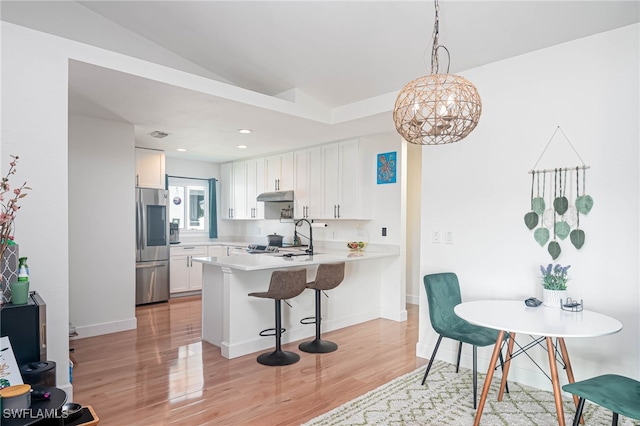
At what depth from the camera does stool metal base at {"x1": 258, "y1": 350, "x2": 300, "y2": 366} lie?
11.4 ft

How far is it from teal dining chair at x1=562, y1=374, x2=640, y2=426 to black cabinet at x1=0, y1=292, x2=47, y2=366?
272cm

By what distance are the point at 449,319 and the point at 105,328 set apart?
3678 millimetres

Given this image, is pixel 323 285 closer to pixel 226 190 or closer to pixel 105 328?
pixel 105 328

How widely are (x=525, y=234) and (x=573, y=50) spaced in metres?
1.39

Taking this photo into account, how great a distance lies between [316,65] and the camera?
12.3ft

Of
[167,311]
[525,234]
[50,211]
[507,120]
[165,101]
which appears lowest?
[167,311]

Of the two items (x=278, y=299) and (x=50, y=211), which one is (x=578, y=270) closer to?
(x=278, y=299)

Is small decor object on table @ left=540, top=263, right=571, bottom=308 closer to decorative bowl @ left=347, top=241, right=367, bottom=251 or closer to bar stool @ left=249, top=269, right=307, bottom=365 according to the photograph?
bar stool @ left=249, top=269, right=307, bottom=365

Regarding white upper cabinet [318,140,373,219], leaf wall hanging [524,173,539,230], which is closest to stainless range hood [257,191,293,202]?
white upper cabinet [318,140,373,219]

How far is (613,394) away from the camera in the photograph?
188cm

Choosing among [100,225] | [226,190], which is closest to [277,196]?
[226,190]

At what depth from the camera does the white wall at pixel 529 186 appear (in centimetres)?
263

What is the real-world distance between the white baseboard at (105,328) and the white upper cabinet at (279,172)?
2851 millimetres

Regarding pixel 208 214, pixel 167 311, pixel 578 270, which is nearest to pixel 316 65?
pixel 578 270
